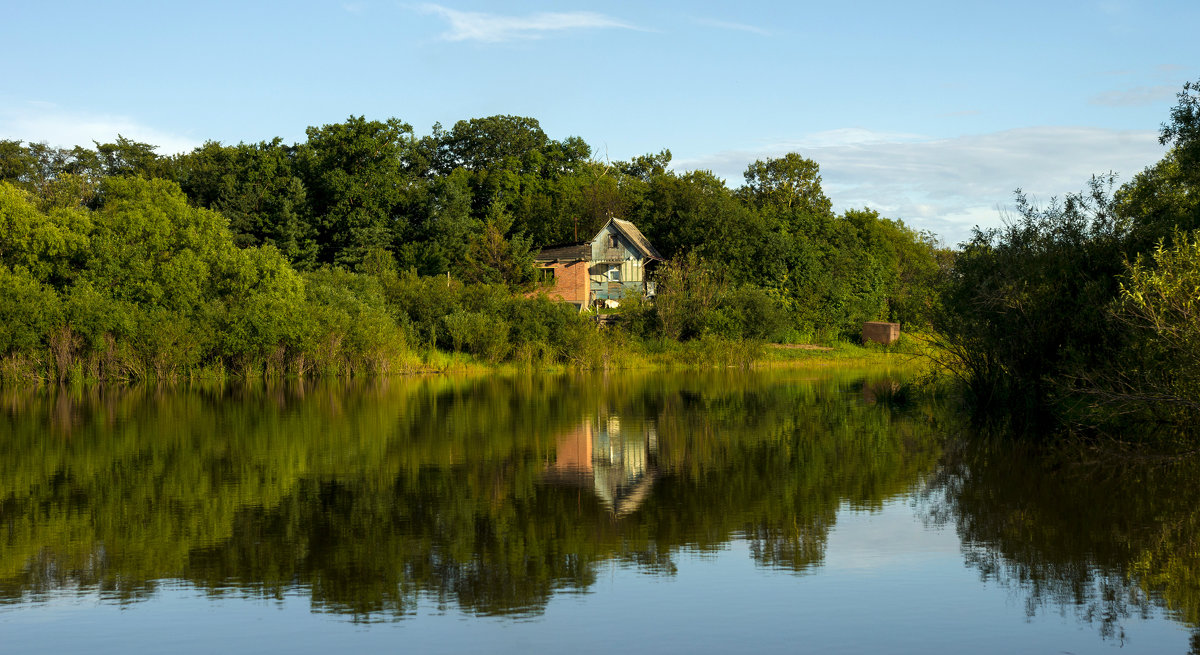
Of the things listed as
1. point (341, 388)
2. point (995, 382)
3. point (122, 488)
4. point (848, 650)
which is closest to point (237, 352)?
point (341, 388)

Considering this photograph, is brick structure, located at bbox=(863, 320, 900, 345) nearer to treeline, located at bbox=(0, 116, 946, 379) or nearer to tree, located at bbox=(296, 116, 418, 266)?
treeline, located at bbox=(0, 116, 946, 379)

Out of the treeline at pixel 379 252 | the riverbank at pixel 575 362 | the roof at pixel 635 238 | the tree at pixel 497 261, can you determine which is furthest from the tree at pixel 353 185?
the riverbank at pixel 575 362

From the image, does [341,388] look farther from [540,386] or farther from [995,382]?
[995,382]

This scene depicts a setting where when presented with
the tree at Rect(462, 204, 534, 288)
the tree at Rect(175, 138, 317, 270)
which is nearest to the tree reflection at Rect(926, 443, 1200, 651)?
the tree at Rect(462, 204, 534, 288)

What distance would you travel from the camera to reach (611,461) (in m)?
21.6

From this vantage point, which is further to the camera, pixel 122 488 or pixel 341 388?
pixel 341 388

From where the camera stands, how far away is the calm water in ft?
33.2

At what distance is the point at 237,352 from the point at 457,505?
3737cm

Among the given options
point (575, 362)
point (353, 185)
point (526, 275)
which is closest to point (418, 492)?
point (575, 362)

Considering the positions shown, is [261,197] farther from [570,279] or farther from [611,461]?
[611,461]

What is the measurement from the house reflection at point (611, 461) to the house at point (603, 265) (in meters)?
49.9

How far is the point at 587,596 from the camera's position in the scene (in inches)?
447

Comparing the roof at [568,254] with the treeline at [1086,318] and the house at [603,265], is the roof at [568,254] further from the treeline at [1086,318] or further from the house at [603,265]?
the treeline at [1086,318]

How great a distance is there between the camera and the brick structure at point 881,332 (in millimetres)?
74938
